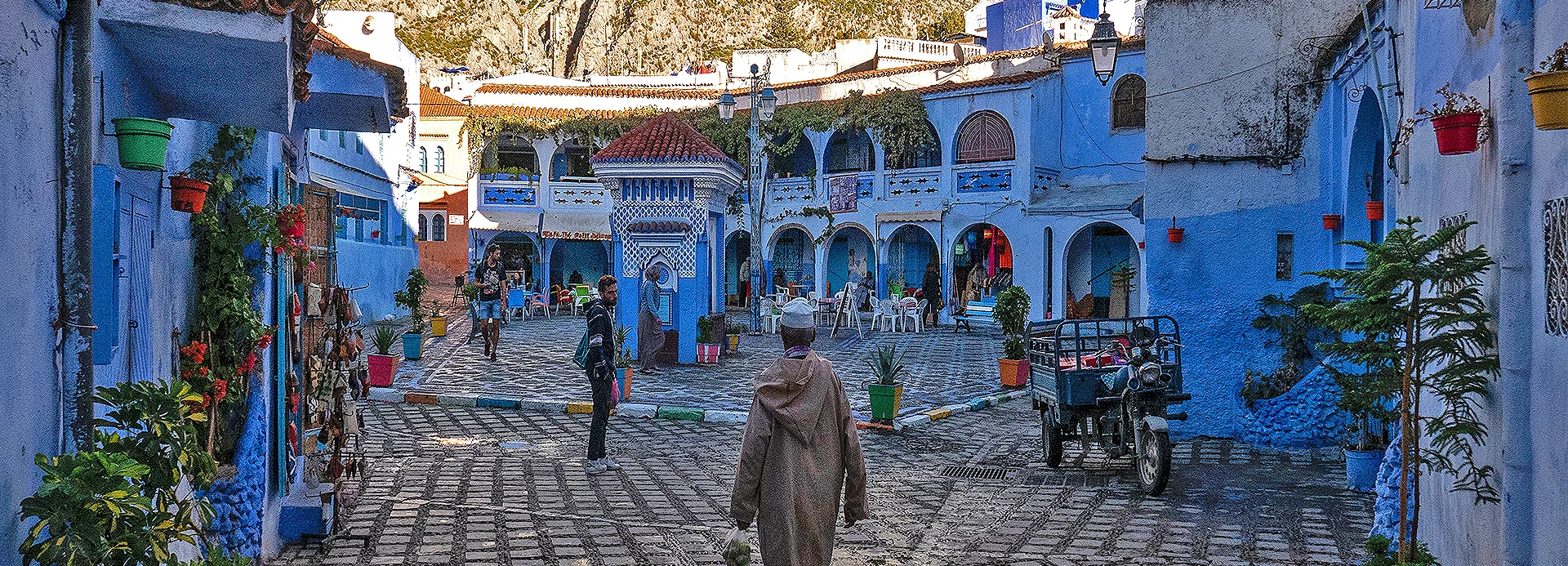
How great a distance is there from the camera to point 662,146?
64.1 ft

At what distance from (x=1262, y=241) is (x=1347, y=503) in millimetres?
3960

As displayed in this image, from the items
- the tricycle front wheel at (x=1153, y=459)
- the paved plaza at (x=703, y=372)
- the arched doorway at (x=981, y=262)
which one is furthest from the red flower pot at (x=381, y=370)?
the arched doorway at (x=981, y=262)

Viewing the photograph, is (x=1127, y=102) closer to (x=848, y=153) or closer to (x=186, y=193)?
(x=848, y=153)

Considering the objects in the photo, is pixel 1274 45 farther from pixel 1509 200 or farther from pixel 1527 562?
pixel 1527 562

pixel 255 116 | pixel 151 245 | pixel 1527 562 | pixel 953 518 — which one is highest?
pixel 255 116

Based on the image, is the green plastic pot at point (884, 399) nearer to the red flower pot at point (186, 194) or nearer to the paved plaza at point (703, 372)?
the paved plaza at point (703, 372)

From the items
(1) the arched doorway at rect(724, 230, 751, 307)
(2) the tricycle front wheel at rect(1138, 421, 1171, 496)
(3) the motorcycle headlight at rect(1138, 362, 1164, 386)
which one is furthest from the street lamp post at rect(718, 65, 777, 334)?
(2) the tricycle front wheel at rect(1138, 421, 1171, 496)

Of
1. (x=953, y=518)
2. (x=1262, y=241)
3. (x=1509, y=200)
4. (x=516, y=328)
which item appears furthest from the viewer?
(x=516, y=328)

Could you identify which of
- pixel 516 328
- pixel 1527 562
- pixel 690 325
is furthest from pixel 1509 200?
pixel 516 328

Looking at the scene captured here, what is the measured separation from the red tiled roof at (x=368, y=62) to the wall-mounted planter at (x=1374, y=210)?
25.6 feet

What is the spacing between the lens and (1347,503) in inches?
350

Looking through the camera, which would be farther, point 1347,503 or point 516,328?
point 516,328

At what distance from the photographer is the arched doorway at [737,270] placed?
124 feet

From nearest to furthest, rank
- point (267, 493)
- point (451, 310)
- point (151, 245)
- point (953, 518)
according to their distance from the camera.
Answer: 1. point (151, 245)
2. point (267, 493)
3. point (953, 518)
4. point (451, 310)
